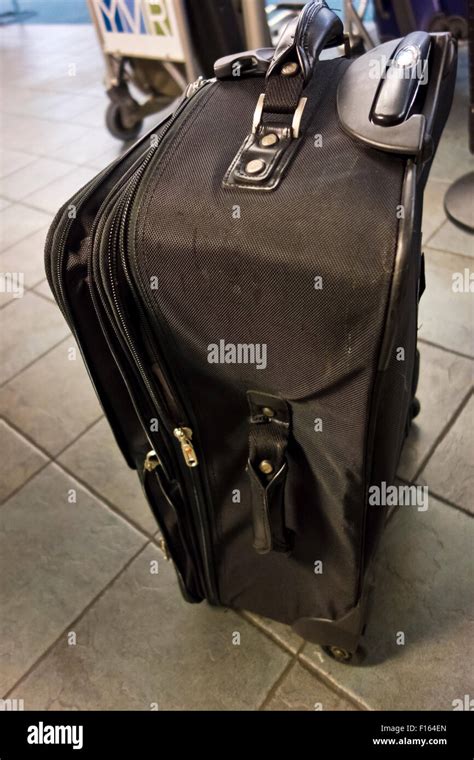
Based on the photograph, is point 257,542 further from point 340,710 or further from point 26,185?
point 26,185

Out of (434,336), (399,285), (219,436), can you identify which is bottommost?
(434,336)

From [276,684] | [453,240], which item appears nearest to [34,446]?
[276,684]

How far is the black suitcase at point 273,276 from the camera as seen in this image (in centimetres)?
45

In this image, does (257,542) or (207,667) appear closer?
(257,542)

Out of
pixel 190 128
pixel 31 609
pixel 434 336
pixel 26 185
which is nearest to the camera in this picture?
pixel 190 128

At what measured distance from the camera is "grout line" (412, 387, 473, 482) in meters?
1.01

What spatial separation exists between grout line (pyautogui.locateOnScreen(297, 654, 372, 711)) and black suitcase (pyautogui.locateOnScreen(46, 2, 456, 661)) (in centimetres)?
22

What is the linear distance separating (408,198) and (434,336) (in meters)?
0.85

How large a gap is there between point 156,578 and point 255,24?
4.87ft

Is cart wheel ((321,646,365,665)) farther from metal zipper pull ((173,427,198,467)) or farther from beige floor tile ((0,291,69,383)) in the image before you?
beige floor tile ((0,291,69,383))

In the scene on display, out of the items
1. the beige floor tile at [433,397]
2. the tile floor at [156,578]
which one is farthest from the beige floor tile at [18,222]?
the beige floor tile at [433,397]

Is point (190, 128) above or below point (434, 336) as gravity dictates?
above

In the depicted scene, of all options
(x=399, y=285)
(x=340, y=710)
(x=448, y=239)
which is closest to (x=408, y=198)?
(x=399, y=285)

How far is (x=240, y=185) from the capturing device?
0.48 m
